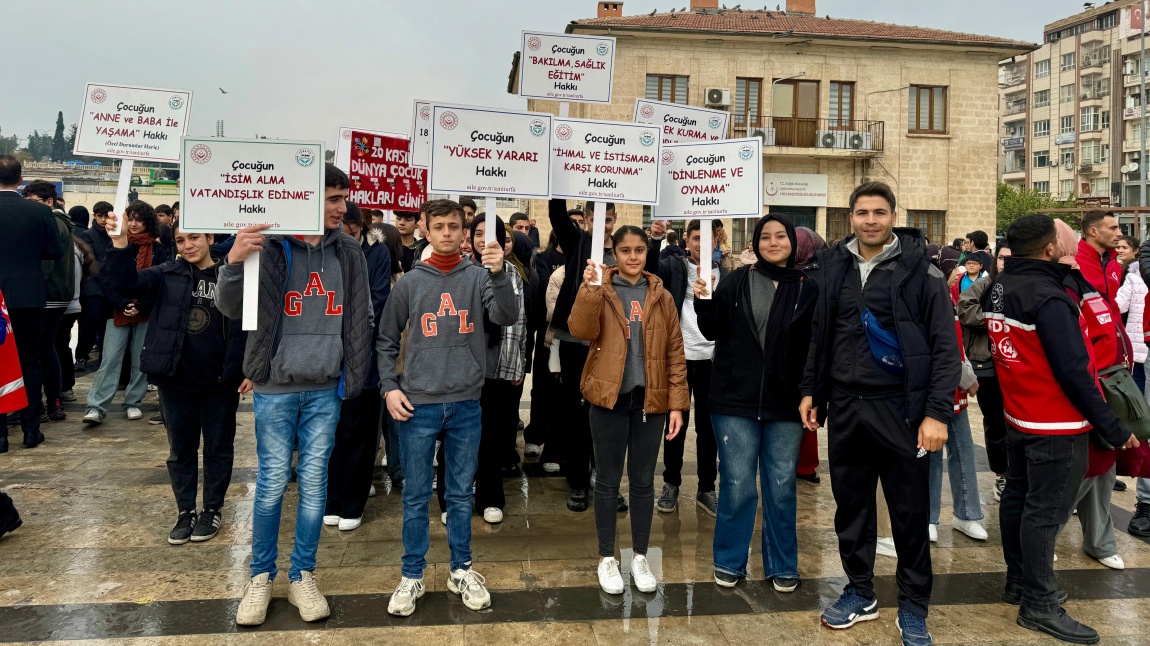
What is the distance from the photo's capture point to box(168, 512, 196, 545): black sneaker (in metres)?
4.75

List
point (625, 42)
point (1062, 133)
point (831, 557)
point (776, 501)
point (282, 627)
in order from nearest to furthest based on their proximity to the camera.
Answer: point (282, 627)
point (776, 501)
point (831, 557)
point (625, 42)
point (1062, 133)

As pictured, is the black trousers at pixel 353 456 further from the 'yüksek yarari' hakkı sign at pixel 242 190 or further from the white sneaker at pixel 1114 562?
the white sneaker at pixel 1114 562

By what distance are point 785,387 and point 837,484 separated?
1.78 ft

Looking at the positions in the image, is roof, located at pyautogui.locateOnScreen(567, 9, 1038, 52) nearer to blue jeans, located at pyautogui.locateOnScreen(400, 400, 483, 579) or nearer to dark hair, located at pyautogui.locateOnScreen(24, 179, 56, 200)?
dark hair, located at pyautogui.locateOnScreen(24, 179, 56, 200)

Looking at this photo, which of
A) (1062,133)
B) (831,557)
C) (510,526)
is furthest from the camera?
(1062,133)

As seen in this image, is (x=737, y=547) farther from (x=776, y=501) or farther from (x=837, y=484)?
(x=837, y=484)

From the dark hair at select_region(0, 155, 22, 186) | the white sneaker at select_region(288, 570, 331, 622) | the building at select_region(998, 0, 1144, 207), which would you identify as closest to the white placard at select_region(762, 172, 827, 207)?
the dark hair at select_region(0, 155, 22, 186)

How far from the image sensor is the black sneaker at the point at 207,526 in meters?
4.79

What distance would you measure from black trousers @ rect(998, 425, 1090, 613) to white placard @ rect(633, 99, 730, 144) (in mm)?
3376

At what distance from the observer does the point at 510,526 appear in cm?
517

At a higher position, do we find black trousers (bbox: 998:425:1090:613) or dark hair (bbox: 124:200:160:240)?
dark hair (bbox: 124:200:160:240)

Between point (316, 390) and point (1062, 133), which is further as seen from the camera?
point (1062, 133)

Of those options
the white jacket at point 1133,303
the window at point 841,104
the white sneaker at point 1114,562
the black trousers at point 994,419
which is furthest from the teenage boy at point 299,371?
the window at point 841,104

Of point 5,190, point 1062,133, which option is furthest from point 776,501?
point 1062,133
